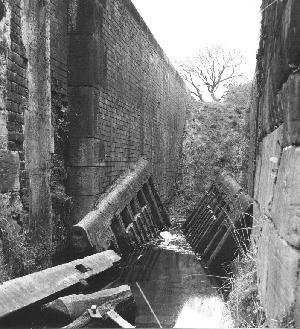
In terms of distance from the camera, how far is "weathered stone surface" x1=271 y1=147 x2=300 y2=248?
243cm

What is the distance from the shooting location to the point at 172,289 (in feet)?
19.7

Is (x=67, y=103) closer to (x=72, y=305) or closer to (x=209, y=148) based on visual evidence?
(x=72, y=305)

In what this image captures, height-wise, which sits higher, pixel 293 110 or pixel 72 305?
pixel 293 110

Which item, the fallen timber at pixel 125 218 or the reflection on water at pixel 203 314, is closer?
the reflection on water at pixel 203 314

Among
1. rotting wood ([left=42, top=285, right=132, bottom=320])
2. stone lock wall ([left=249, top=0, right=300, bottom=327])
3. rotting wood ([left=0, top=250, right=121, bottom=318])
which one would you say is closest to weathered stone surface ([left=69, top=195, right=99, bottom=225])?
rotting wood ([left=0, top=250, right=121, bottom=318])

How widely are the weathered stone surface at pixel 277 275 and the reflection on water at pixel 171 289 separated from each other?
972 millimetres

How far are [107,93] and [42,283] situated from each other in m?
4.49

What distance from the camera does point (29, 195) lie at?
561 centimetres

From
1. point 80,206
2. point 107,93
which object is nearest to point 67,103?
point 107,93

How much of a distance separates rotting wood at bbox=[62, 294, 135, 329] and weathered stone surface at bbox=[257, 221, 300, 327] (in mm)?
1437

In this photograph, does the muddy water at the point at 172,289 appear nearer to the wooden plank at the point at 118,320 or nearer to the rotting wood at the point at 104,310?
the rotting wood at the point at 104,310

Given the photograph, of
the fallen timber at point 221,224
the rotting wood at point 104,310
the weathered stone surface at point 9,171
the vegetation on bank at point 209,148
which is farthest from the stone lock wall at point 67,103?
the vegetation on bank at point 209,148

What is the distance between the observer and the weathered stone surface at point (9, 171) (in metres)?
4.80

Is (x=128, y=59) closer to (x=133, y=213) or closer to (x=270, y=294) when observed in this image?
(x=133, y=213)
